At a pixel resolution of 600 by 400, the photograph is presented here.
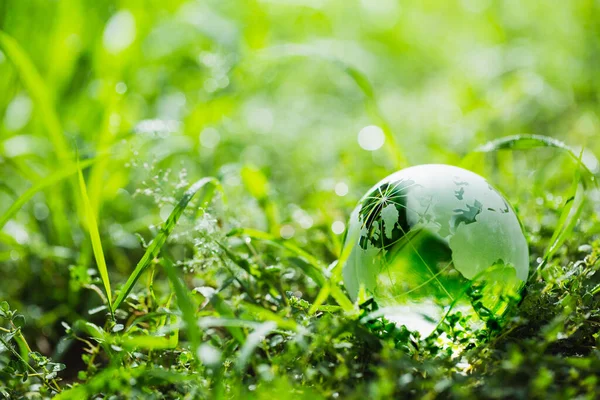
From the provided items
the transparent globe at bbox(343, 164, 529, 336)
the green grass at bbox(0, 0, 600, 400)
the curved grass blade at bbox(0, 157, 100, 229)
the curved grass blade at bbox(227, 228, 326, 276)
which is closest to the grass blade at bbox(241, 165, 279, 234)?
the green grass at bbox(0, 0, 600, 400)

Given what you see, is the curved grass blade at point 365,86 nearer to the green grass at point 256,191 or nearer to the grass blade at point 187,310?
the green grass at point 256,191

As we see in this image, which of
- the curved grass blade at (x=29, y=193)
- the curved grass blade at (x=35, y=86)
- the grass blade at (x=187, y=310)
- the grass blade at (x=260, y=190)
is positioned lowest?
the grass blade at (x=187, y=310)

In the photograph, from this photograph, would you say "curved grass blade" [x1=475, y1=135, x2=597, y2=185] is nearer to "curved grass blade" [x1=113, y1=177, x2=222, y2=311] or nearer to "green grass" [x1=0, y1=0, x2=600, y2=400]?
"green grass" [x1=0, y1=0, x2=600, y2=400]

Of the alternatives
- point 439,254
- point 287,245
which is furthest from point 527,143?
point 287,245

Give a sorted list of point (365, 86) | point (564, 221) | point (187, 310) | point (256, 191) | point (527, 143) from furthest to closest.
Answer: point (365, 86), point (256, 191), point (527, 143), point (564, 221), point (187, 310)

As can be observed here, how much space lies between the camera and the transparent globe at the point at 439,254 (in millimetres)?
1490

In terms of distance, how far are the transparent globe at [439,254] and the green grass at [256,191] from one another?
0.17 ft

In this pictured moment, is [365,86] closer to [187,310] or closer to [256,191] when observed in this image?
[256,191]

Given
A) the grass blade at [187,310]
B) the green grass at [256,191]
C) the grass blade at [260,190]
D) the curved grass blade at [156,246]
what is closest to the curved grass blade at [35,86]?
the green grass at [256,191]

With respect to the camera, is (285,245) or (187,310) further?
(285,245)

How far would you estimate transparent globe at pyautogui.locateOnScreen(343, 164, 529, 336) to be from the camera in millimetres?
1490

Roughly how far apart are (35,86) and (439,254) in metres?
1.80

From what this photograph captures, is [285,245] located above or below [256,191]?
below

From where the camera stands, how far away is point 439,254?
150 cm
